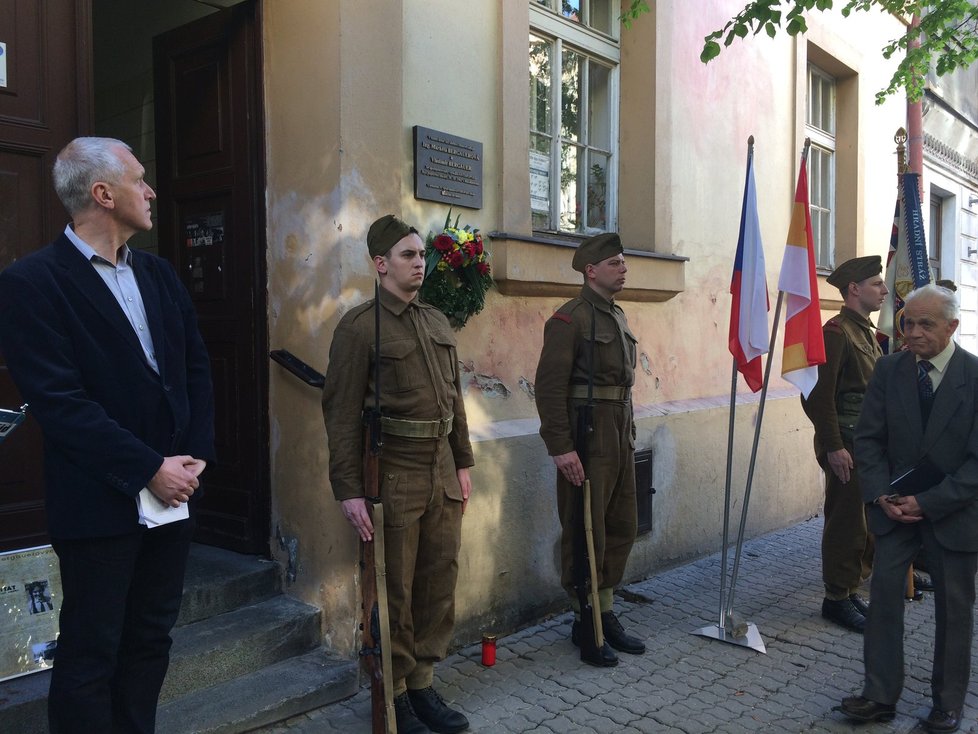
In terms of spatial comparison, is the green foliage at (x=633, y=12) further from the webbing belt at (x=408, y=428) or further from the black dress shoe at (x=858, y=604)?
the black dress shoe at (x=858, y=604)

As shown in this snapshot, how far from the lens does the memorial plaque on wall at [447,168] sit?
13.8 feet

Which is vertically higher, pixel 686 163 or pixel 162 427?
pixel 686 163

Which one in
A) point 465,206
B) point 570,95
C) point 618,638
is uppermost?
point 570,95

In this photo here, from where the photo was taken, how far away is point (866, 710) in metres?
3.54

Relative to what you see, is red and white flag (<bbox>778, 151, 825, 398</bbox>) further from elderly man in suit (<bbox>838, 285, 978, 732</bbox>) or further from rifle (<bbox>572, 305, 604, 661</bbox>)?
rifle (<bbox>572, 305, 604, 661</bbox>)

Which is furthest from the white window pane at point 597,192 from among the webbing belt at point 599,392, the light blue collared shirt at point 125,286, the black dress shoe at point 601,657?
the light blue collared shirt at point 125,286

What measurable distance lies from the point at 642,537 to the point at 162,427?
149 inches

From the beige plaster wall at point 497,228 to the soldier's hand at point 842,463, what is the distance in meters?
1.22

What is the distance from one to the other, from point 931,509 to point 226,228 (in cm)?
339

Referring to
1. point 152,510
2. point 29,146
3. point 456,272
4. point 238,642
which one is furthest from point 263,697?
point 29,146

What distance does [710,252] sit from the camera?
6.55 m

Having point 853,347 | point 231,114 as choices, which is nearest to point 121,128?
point 231,114

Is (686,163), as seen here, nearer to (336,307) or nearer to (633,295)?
(633,295)

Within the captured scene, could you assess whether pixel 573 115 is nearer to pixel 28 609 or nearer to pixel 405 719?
pixel 405 719
